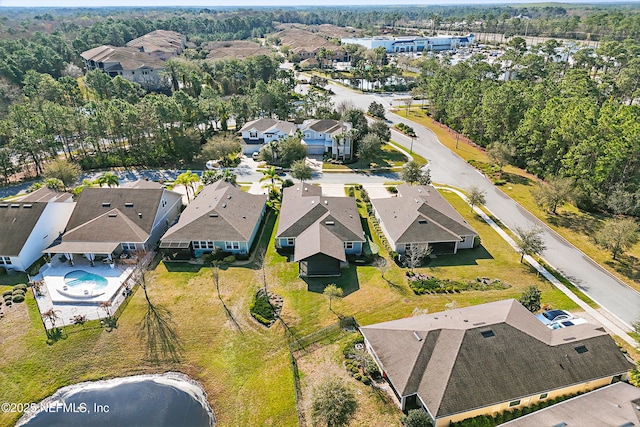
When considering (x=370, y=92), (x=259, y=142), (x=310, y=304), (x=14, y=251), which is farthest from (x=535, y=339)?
(x=370, y=92)

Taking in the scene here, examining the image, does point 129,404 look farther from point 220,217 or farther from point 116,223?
point 116,223

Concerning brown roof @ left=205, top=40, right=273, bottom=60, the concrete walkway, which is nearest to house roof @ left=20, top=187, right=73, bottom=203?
the concrete walkway

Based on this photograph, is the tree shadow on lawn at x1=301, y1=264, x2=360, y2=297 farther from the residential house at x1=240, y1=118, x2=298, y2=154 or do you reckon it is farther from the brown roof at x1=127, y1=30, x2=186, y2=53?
the brown roof at x1=127, y1=30, x2=186, y2=53

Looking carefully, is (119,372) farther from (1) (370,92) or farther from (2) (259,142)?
(1) (370,92)

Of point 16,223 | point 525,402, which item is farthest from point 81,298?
point 525,402

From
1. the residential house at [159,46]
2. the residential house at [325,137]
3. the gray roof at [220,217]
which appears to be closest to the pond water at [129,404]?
the gray roof at [220,217]

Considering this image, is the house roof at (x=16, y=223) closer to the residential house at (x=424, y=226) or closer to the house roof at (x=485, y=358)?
the house roof at (x=485, y=358)
